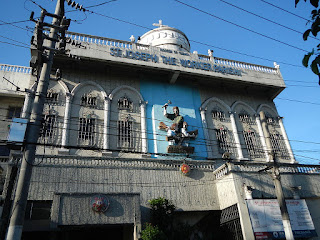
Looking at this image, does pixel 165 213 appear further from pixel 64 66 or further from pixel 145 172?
pixel 64 66

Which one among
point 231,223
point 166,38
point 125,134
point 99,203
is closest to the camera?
point 99,203

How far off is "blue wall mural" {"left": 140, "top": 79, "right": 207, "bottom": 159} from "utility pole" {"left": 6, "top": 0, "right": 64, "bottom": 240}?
834cm

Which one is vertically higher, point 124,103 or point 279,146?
point 124,103

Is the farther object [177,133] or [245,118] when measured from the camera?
[245,118]

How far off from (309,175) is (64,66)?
1691 cm

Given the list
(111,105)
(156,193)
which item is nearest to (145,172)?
(156,193)

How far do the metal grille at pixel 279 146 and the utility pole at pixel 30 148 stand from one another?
16.3 meters

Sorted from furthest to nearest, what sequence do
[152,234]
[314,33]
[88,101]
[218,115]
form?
[218,115]
[88,101]
[152,234]
[314,33]

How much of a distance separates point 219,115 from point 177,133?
14.1 ft

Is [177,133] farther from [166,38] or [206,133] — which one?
[166,38]

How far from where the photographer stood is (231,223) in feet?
46.1

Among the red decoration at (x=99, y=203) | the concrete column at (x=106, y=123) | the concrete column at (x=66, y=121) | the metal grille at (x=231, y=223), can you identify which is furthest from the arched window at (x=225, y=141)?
the concrete column at (x=66, y=121)

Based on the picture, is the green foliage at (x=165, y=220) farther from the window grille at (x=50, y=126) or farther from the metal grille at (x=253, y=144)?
the metal grille at (x=253, y=144)

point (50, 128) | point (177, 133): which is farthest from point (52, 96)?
point (177, 133)
